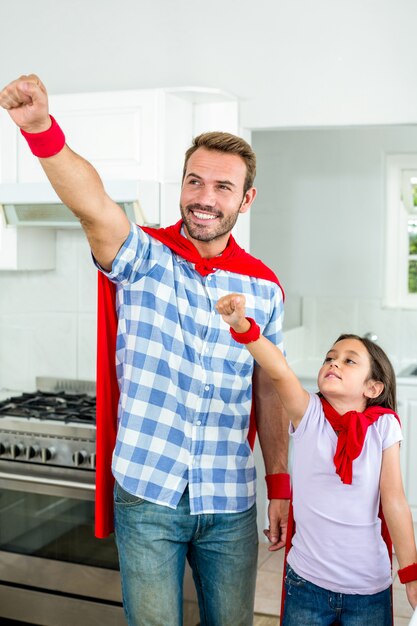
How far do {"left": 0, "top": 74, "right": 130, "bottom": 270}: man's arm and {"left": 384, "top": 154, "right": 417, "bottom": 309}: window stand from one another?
3.45m

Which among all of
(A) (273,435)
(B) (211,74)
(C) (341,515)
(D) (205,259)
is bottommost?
(C) (341,515)

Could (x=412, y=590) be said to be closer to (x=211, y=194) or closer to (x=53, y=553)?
(x=211, y=194)

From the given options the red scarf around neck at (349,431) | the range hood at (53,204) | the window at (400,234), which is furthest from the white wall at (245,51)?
the window at (400,234)

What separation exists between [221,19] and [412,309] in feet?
7.25

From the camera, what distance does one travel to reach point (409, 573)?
182 centimetres

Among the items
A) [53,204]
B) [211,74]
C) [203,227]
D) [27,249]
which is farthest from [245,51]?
[203,227]

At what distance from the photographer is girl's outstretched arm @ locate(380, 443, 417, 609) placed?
72.4 inches

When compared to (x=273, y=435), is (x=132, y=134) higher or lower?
higher

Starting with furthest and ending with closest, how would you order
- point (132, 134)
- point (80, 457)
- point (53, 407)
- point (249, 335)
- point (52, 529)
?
point (53, 407)
point (132, 134)
point (52, 529)
point (80, 457)
point (249, 335)

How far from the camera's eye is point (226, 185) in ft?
6.63

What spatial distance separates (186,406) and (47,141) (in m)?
0.72

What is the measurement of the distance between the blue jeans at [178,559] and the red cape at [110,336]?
0.16 m

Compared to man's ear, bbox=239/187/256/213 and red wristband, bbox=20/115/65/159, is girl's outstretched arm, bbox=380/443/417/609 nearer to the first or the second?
man's ear, bbox=239/187/256/213

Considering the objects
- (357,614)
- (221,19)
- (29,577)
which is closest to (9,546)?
(29,577)
